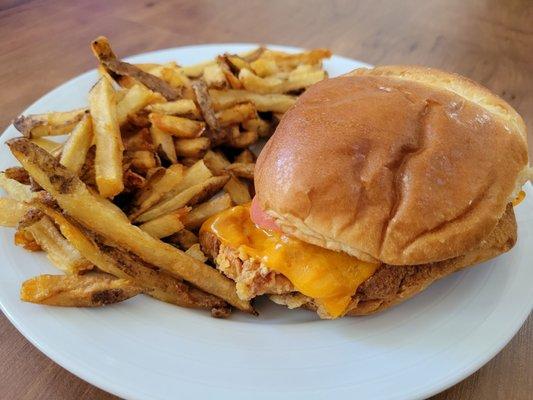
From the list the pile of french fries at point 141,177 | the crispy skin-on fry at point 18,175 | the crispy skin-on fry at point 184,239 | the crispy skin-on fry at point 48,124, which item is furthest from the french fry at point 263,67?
the crispy skin-on fry at point 18,175

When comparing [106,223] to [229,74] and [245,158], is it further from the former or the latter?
[229,74]

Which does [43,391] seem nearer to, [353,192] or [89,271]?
[89,271]

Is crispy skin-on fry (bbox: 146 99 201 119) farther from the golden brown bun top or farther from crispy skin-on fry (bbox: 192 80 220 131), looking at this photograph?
the golden brown bun top

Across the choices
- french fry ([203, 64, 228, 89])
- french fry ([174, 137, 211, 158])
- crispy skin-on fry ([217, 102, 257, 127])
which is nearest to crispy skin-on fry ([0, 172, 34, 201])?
french fry ([174, 137, 211, 158])

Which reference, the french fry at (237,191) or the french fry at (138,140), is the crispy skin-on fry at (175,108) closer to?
the french fry at (138,140)

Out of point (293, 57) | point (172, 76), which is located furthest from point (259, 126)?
point (293, 57)

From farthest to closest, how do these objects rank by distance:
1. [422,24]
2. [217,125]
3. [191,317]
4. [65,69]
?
1. [422,24]
2. [65,69]
3. [217,125]
4. [191,317]

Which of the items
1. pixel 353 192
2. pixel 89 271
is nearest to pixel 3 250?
pixel 89 271
